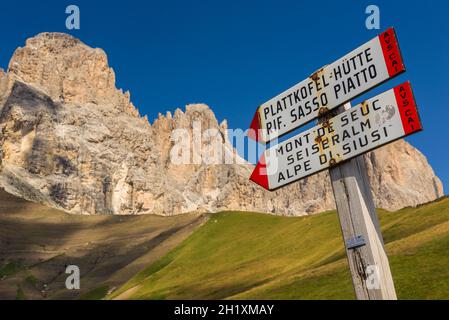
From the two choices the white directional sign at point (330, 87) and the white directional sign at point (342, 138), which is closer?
the white directional sign at point (342, 138)

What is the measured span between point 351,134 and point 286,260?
192ft

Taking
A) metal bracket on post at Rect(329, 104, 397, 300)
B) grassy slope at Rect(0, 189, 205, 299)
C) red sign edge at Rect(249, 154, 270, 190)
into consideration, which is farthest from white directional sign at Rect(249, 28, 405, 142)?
grassy slope at Rect(0, 189, 205, 299)

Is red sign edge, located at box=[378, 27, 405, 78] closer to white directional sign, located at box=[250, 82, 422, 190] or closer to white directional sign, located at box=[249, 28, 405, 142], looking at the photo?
white directional sign, located at box=[249, 28, 405, 142]

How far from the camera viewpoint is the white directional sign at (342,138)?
306 inches

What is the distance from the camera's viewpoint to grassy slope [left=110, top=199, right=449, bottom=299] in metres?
35.7

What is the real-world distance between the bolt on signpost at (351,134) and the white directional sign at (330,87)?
16 millimetres

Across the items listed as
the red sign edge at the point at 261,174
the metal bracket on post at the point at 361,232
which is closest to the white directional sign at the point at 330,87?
the red sign edge at the point at 261,174

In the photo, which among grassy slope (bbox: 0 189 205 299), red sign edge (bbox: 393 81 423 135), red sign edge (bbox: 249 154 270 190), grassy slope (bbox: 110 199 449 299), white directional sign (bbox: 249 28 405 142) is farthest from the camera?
grassy slope (bbox: 0 189 205 299)

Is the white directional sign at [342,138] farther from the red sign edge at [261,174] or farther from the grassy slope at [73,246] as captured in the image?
the grassy slope at [73,246]

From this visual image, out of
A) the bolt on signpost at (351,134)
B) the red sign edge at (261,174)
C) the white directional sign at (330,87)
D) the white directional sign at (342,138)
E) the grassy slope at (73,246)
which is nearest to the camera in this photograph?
the white directional sign at (342,138)

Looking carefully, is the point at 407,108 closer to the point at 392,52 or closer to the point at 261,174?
the point at 392,52

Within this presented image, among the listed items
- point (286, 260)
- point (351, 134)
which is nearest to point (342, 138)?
point (351, 134)

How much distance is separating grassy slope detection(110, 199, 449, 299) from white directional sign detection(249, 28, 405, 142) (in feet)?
77.4
